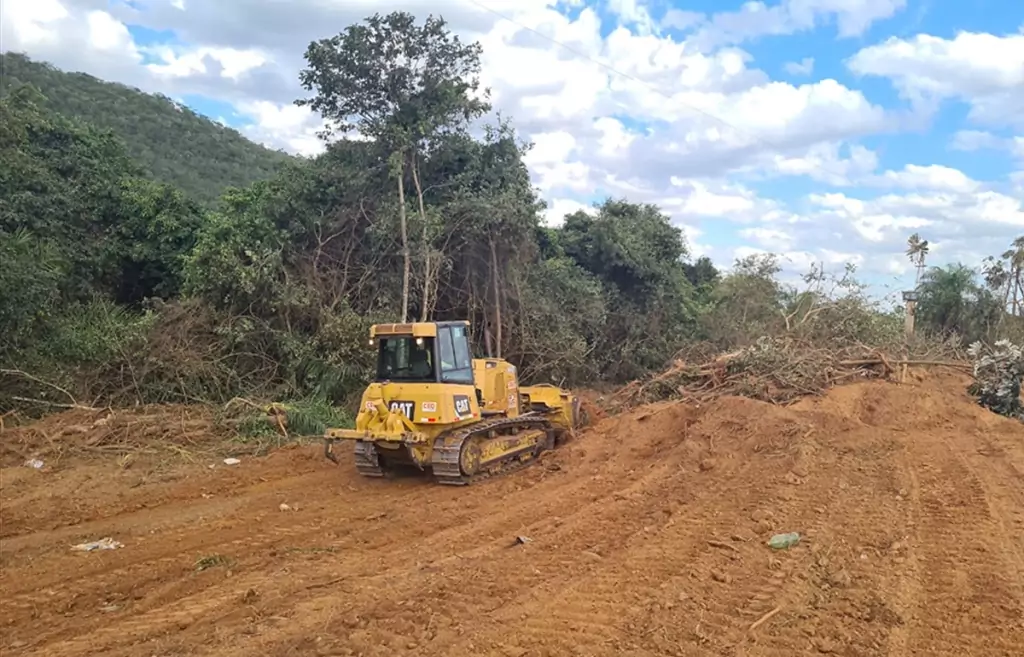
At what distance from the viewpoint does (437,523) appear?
794cm

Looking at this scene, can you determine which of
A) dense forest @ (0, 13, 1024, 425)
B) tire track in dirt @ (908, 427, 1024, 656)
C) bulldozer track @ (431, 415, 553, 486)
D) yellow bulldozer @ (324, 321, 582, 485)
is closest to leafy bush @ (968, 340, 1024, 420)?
dense forest @ (0, 13, 1024, 425)

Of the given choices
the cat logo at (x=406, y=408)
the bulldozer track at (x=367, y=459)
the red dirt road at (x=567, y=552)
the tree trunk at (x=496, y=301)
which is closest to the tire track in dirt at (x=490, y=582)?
the red dirt road at (x=567, y=552)

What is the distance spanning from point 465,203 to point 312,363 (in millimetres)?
4805

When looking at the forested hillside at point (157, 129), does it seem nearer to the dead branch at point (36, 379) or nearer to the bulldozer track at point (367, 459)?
the dead branch at point (36, 379)

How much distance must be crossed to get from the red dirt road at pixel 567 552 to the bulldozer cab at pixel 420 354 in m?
1.39

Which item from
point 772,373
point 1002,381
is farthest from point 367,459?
point 1002,381

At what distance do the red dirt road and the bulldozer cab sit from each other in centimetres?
139

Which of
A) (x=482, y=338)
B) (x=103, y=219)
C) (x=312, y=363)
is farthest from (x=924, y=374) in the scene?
(x=103, y=219)

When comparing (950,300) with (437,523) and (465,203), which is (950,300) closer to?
(465,203)

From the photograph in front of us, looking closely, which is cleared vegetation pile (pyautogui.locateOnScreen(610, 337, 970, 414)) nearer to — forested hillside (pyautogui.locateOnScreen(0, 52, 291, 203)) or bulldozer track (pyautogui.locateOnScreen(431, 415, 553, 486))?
bulldozer track (pyautogui.locateOnScreen(431, 415, 553, 486))

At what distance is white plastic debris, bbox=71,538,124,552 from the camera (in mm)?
7305

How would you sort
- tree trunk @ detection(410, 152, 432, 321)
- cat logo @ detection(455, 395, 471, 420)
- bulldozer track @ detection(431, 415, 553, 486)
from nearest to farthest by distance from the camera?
bulldozer track @ detection(431, 415, 553, 486)
cat logo @ detection(455, 395, 471, 420)
tree trunk @ detection(410, 152, 432, 321)

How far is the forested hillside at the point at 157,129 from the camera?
3167 centimetres

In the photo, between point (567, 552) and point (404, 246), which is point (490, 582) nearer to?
point (567, 552)
